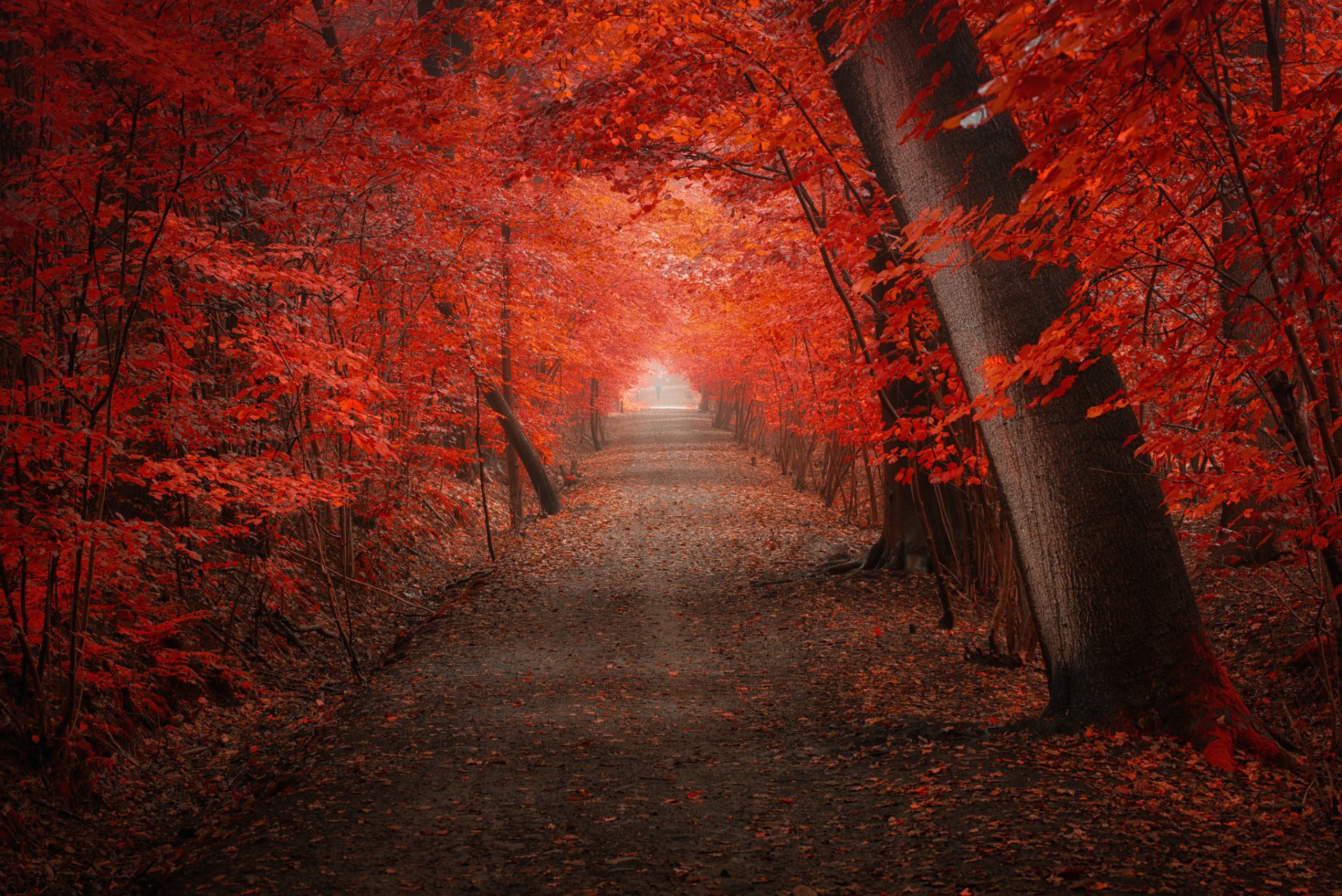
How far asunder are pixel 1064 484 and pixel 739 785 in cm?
234

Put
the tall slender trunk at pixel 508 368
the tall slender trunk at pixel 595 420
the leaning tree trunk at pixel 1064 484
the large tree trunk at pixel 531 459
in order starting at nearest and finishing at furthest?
1. the leaning tree trunk at pixel 1064 484
2. the tall slender trunk at pixel 508 368
3. the large tree trunk at pixel 531 459
4. the tall slender trunk at pixel 595 420

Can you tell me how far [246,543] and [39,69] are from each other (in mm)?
4562

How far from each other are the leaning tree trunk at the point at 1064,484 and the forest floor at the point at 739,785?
1.04 ft

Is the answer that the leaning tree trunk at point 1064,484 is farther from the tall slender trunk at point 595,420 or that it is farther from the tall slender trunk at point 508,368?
the tall slender trunk at point 595,420

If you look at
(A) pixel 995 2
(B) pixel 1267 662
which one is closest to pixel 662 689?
(B) pixel 1267 662

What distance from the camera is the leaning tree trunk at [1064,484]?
4.42m

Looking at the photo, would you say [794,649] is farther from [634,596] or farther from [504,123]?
[504,123]

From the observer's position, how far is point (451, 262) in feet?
31.6

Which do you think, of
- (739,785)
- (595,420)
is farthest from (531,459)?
(595,420)

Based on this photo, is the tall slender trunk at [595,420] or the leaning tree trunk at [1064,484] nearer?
the leaning tree trunk at [1064,484]

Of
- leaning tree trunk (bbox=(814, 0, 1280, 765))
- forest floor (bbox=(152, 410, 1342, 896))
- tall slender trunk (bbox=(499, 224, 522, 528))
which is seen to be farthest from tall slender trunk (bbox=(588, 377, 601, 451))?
leaning tree trunk (bbox=(814, 0, 1280, 765))

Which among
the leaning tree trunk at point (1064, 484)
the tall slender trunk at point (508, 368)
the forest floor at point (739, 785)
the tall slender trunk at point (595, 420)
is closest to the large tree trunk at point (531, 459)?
the tall slender trunk at point (508, 368)

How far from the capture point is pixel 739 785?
15.2ft

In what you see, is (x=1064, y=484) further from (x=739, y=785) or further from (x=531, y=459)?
(x=531, y=459)
